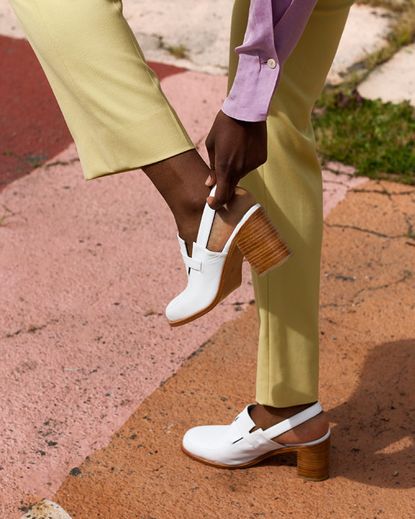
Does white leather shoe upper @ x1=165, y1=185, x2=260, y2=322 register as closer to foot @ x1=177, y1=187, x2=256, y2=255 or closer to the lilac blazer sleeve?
foot @ x1=177, y1=187, x2=256, y2=255

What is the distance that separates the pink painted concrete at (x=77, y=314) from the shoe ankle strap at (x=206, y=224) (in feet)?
2.33

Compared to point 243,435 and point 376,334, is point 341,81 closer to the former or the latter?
point 376,334

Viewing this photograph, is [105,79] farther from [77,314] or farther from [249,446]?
[77,314]

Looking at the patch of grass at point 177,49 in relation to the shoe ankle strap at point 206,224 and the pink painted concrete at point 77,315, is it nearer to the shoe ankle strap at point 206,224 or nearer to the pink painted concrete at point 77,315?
the pink painted concrete at point 77,315

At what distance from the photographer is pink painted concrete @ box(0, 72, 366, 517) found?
2484 millimetres

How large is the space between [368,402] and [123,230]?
3.44ft

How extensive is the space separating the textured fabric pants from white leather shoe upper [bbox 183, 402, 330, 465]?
61mm

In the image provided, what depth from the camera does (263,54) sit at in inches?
72.5

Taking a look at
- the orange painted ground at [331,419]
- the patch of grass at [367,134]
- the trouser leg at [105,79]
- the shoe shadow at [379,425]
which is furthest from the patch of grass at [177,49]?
the trouser leg at [105,79]

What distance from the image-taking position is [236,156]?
190 cm

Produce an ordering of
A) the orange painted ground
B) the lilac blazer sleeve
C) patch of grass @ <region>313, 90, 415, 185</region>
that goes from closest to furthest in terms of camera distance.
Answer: the lilac blazer sleeve, the orange painted ground, patch of grass @ <region>313, 90, 415, 185</region>

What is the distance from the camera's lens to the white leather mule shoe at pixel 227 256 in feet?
6.35

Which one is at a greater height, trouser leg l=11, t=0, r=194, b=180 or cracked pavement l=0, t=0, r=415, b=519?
trouser leg l=11, t=0, r=194, b=180

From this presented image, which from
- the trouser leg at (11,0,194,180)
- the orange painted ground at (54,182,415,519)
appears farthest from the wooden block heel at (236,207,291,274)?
the orange painted ground at (54,182,415,519)
